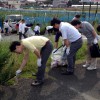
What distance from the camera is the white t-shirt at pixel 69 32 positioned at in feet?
26.6

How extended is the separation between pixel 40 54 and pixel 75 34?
126 centimetres

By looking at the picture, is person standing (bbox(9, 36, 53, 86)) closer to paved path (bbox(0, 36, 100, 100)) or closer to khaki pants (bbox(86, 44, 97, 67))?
paved path (bbox(0, 36, 100, 100))

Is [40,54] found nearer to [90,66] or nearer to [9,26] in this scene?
[90,66]

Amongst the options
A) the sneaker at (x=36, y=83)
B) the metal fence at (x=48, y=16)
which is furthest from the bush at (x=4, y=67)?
the metal fence at (x=48, y=16)

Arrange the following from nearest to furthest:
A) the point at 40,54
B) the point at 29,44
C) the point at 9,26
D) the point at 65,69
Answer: the point at 29,44, the point at 40,54, the point at 65,69, the point at 9,26

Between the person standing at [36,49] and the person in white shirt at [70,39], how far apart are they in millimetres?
642

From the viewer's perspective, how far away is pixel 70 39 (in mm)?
8406

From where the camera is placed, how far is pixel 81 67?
31.3ft

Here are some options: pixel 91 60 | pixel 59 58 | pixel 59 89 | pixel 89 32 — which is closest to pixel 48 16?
pixel 91 60

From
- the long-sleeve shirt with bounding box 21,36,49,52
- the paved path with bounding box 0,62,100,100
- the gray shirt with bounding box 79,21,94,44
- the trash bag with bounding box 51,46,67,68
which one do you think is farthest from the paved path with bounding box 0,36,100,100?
the gray shirt with bounding box 79,21,94,44

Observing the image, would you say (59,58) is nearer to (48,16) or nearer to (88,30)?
(88,30)

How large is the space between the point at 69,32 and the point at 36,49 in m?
1.45

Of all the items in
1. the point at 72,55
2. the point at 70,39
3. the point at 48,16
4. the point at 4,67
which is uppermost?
the point at 70,39

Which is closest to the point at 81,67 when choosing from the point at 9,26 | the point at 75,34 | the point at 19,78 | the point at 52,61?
the point at 52,61
